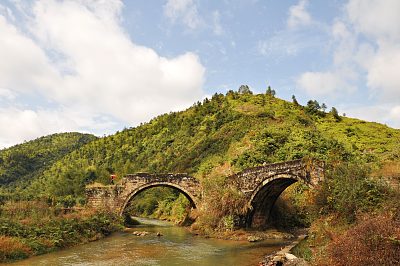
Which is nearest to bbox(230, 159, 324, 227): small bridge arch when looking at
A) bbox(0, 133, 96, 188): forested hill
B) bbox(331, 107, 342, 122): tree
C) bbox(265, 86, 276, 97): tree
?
bbox(331, 107, 342, 122): tree

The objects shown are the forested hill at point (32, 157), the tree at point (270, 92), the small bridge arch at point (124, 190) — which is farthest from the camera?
the forested hill at point (32, 157)

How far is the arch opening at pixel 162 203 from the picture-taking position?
34750 millimetres

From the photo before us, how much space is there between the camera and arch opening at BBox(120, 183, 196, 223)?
1368 inches

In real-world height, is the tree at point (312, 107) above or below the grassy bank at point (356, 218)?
above

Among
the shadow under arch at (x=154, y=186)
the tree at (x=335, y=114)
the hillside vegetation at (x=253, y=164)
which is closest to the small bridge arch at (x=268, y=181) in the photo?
the hillside vegetation at (x=253, y=164)

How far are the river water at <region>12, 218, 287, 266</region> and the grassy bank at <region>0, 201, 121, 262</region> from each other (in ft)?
2.22

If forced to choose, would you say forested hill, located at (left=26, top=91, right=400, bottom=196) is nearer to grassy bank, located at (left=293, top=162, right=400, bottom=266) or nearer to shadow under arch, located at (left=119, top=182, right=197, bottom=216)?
shadow under arch, located at (left=119, top=182, right=197, bottom=216)

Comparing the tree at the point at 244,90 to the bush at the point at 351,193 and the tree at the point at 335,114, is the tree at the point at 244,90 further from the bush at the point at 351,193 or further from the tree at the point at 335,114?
the bush at the point at 351,193

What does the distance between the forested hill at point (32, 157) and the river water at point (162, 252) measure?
232 feet

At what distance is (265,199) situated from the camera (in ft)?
90.5

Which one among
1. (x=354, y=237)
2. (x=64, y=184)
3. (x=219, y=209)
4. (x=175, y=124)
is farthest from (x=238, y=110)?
(x=354, y=237)

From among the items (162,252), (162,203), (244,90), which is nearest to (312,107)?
(244,90)

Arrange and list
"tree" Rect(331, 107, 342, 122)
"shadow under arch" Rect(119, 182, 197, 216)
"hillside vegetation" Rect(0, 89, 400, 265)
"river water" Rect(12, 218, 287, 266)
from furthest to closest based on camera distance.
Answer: "tree" Rect(331, 107, 342, 122)
"shadow under arch" Rect(119, 182, 197, 216)
"river water" Rect(12, 218, 287, 266)
"hillside vegetation" Rect(0, 89, 400, 265)

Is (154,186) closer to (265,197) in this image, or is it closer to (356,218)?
(265,197)
